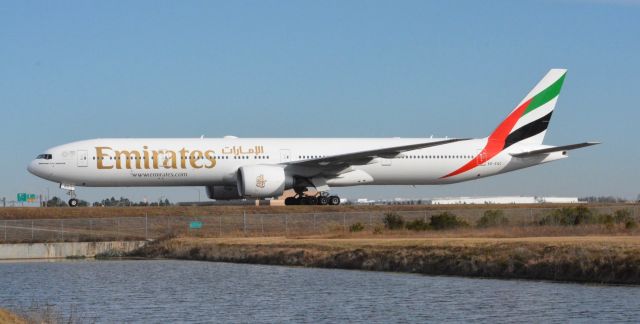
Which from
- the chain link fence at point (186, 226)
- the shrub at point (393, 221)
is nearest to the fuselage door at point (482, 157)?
the chain link fence at point (186, 226)

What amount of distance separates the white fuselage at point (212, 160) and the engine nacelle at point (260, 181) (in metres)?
1.99

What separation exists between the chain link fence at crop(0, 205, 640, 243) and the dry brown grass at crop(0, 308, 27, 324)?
26.4m

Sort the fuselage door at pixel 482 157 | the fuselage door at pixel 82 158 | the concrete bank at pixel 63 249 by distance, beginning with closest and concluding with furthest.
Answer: the concrete bank at pixel 63 249 → the fuselage door at pixel 82 158 → the fuselage door at pixel 482 157

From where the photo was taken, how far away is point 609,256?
29.3 meters

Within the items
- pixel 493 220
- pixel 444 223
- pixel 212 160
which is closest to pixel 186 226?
pixel 212 160

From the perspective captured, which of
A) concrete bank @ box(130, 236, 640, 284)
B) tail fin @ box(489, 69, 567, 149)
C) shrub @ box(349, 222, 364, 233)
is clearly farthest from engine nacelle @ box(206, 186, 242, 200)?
tail fin @ box(489, 69, 567, 149)

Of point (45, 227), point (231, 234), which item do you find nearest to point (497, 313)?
point (231, 234)

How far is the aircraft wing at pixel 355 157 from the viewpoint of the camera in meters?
53.0

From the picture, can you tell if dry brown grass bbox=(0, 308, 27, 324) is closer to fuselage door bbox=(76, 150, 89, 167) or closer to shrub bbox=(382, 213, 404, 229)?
shrub bbox=(382, 213, 404, 229)

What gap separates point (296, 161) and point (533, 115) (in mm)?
14431

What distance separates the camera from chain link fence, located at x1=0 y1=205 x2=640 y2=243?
4928 centimetres

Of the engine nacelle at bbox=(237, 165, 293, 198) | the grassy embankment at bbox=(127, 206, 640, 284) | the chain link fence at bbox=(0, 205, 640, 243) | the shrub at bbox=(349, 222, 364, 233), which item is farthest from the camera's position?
the engine nacelle at bbox=(237, 165, 293, 198)

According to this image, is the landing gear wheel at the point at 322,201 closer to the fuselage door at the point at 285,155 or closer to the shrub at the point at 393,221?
the fuselage door at the point at 285,155

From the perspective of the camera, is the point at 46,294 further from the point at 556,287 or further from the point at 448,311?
the point at 556,287
